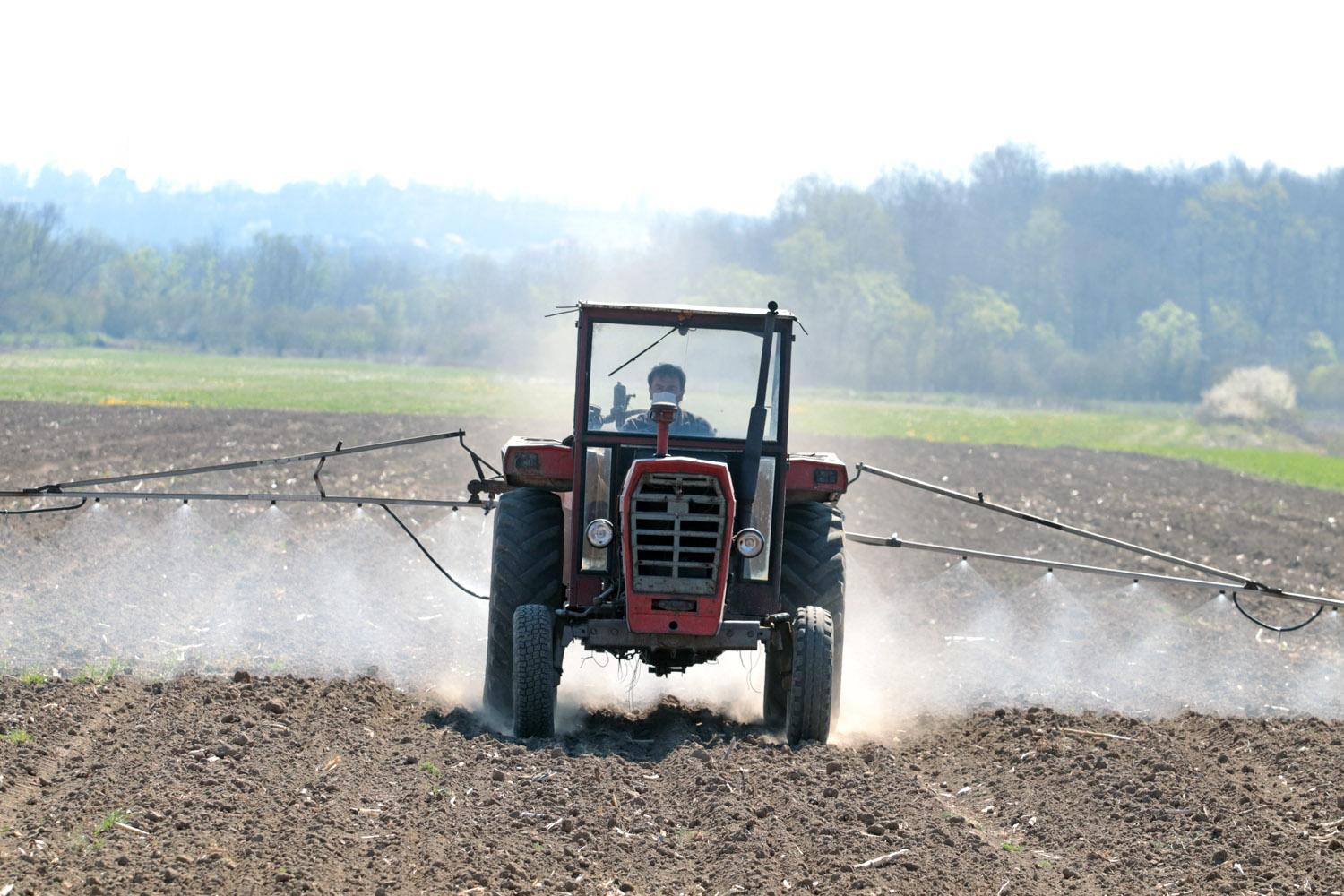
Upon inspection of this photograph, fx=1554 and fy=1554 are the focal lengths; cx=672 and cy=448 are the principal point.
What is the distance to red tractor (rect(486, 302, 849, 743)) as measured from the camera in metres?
8.12

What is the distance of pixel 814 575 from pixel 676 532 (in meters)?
1.31

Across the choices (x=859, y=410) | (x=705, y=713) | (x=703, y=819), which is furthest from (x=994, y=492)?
(x=859, y=410)

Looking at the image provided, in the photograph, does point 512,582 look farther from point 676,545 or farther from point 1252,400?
point 1252,400

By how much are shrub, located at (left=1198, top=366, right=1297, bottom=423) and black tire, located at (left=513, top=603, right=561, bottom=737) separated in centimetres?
6438

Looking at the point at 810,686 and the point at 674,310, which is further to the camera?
the point at 674,310

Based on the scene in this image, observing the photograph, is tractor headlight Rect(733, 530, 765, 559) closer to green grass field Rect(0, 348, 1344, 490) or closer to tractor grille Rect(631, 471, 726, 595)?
tractor grille Rect(631, 471, 726, 595)

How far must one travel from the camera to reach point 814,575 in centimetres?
905

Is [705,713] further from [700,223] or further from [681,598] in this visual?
[700,223]

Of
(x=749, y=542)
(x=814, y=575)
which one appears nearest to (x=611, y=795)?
(x=749, y=542)

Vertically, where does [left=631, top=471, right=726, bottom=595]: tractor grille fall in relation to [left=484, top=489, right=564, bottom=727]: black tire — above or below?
above

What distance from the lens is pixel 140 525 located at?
52.0ft

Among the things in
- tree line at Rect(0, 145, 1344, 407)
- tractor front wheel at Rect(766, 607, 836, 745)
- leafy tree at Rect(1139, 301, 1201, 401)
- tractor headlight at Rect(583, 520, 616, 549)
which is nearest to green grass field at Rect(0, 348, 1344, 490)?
tree line at Rect(0, 145, 1344, 407)

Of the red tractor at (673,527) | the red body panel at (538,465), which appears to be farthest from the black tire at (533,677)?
the red body panel at (538,465)

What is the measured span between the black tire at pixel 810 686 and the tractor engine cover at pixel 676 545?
482 mm
